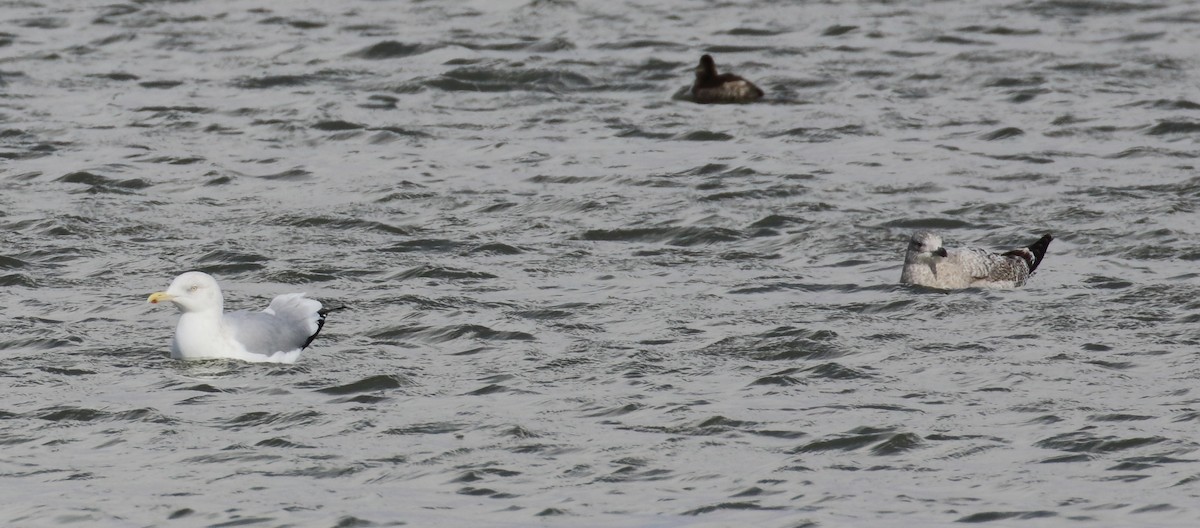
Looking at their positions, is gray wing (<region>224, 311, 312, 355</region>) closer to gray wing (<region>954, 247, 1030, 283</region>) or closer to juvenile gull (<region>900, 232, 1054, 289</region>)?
juvenile gull (<region>900, 232, 1054, 289</region>)

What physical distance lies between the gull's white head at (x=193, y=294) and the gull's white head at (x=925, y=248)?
16.5ft

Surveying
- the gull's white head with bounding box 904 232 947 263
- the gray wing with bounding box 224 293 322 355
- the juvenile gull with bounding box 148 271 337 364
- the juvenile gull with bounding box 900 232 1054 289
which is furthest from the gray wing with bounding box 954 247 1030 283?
the juvenile gull with bounding box 148 271 337 364

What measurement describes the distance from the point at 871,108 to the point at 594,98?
2939mm

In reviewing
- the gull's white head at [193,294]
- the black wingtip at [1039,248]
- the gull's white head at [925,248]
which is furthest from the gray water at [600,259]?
the gull's white head at [193,294]

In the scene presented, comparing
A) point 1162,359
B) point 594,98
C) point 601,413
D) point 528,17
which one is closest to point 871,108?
point 594,98

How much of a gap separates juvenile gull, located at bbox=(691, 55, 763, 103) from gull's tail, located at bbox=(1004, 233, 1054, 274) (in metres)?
6.55

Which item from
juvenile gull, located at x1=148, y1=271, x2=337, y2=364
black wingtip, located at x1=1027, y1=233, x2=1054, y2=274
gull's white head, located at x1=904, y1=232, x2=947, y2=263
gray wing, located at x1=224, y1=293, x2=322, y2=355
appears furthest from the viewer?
black wingtip, located at x1=1027, y1=233, x2=1054, y2=274

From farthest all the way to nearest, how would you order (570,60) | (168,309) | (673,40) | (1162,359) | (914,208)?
(673,40)
(570,60)
(914,208)
(168,309)
(1162,359)

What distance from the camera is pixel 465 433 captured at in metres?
11.3

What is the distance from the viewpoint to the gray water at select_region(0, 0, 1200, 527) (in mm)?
10555

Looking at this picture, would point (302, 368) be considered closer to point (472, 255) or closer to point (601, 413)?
point (601, 413)

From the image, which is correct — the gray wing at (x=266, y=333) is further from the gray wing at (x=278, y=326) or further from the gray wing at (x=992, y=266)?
the gray wing at (x=992, y=266)

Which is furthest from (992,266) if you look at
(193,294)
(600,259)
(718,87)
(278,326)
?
(718,87)

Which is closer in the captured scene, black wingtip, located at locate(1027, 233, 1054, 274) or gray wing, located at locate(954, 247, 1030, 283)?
gray wing, located at locate(954, 247, 1030, 283)
